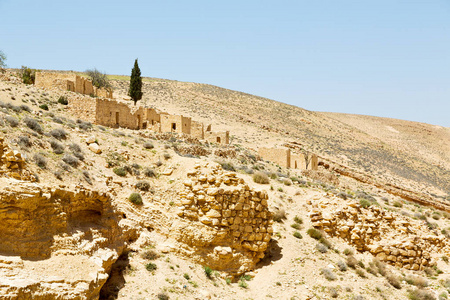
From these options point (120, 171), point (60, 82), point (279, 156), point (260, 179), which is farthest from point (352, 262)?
point (60, 82)

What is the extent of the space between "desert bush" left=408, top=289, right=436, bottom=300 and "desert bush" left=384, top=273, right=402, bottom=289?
431 mm

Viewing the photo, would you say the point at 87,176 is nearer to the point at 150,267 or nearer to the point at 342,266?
the point at 150,267

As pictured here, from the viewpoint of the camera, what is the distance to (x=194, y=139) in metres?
24.5

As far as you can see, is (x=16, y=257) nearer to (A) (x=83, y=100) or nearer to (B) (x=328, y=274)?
(B) (x=328, y=274)

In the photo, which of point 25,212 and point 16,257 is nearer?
point 16,257

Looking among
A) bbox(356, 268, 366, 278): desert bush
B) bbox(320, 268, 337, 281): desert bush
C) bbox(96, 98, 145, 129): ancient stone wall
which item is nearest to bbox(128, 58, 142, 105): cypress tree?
bbox(96, 98, 145, 129): ancient stone wall

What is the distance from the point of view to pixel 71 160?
11852 mm

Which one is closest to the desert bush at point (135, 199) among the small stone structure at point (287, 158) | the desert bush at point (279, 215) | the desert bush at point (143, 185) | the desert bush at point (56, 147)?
the desert bush at point (143, 185)

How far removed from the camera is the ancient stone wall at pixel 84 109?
20.8 m

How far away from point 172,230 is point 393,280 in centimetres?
896

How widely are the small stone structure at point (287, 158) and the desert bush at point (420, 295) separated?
14925mm

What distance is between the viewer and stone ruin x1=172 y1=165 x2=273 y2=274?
39.9 ft

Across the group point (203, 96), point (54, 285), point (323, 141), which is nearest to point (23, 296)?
point (54, 285)

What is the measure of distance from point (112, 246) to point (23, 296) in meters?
3.41
